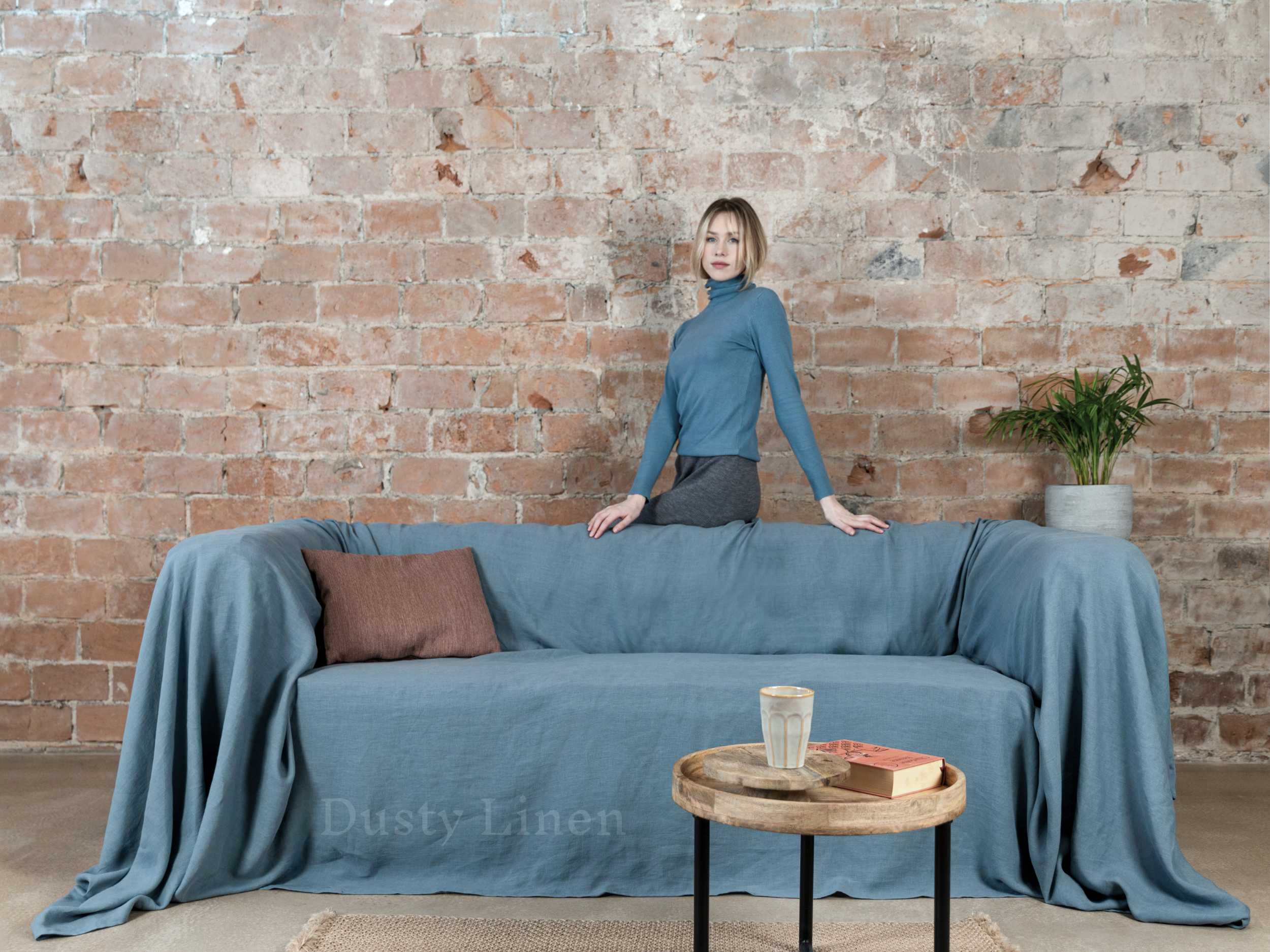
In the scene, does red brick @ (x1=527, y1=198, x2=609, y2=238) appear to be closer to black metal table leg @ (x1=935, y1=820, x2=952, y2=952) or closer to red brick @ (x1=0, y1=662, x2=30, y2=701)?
red brick @ (x1=0, y1=662, x2=30, y2=701)

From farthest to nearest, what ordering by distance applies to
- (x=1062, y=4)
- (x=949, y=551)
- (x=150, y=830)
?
(x=1062, y=4)
(x=949, y=551)
(x=150, y=830)

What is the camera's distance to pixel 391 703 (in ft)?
7.38

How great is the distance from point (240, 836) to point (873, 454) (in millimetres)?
2354

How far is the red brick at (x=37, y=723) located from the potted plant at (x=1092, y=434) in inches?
137

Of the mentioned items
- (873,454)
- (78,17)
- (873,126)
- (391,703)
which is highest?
(78,17)

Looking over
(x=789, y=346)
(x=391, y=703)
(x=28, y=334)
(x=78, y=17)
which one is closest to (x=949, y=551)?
(x=789, y=346)

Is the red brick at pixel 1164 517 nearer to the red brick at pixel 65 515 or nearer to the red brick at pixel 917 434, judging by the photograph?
the red brick at pixel 917 434

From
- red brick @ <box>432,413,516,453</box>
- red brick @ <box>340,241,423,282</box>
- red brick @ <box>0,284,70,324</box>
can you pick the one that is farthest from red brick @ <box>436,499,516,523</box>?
red brick @ <box>0,284,70,324</box>

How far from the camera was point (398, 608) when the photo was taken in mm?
2646

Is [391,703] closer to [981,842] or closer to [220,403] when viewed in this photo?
[981,842]

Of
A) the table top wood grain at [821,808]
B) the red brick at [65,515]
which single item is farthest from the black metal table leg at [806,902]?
the red brick at [65,515]

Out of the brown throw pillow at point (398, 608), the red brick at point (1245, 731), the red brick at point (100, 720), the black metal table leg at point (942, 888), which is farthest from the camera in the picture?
the red brick at point (100, 720)

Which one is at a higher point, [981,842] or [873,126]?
[873,126]

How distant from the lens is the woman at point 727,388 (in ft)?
9.58
